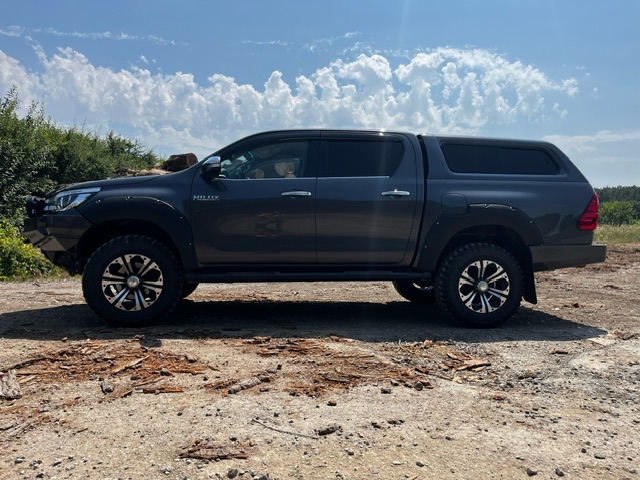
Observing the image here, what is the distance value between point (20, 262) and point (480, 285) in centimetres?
900

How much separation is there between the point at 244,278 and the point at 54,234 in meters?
1.88

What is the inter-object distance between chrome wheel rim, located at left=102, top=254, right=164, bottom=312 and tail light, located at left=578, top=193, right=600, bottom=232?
4280 mm

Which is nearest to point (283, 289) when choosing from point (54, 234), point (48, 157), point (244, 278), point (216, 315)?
point (216, 315)

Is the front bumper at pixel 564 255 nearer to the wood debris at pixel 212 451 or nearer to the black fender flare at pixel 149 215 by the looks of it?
the black fender flare at pixel 149 215

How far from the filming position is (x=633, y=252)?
14906mm

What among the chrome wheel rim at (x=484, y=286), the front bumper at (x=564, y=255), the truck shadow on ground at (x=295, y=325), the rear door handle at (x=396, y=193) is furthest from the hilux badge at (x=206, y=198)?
the front bumper at (x=564, y=255)

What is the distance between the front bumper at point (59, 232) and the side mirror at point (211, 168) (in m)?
1.21

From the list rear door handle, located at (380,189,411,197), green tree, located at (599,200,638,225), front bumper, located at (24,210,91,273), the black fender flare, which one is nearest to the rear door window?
rear door handle, located at (380,189,411,197)

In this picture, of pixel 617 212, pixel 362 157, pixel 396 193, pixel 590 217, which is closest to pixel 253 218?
pixel 362 157

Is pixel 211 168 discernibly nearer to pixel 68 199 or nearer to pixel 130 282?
pixel 130 282

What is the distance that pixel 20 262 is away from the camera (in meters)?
10.6

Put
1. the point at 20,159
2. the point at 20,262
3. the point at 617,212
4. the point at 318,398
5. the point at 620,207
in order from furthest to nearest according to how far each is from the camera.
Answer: the point at 620,207
the point at 617,212
the point at 20,159
the point at 20,262
the point at 318,398

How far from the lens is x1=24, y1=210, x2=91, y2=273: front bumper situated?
209 inches

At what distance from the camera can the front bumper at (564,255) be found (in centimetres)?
562
